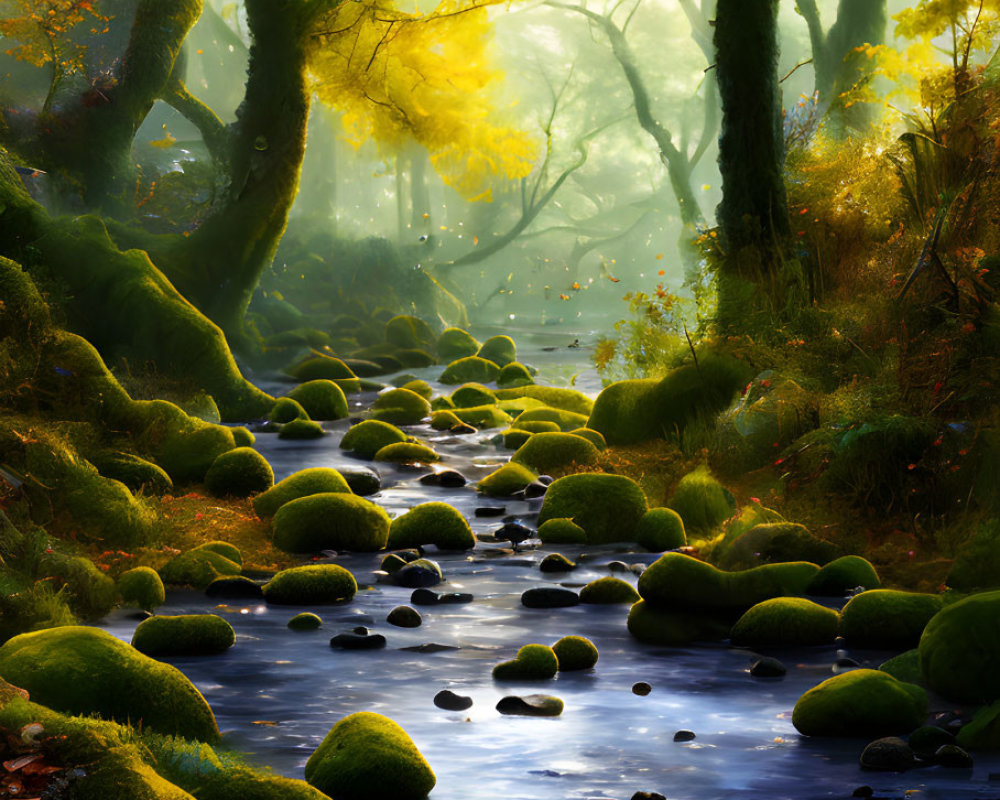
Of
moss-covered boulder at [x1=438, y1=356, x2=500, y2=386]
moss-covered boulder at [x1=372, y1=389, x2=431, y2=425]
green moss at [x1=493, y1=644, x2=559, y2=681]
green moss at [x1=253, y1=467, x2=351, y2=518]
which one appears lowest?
green moss at [x1=493, y1=644, x2=559, y2=681]

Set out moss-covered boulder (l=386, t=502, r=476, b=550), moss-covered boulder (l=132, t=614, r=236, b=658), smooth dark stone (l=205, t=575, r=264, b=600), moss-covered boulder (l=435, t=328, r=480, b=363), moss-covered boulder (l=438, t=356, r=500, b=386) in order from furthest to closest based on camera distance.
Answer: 1. moss-covered boulder (l=435, t=328, r=480, b=363)
2. moss-covered boulder (l=438, t=356, r=500, b=386)
3. moss-covered boulder (l=386, t=502, r=476, b=550)
4. smooth dark stone (l=205, t=575, r=264, b=600)
5. moss-covered boulder (l=132, t=614, r=236, b=658)

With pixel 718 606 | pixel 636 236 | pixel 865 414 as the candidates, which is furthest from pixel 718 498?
pixel 636 236

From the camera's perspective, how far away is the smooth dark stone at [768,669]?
5.28 metres

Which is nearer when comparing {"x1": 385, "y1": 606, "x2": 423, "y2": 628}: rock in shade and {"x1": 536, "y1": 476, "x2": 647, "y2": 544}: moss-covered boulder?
{"x1": 385, "y1": 606, "x2": 423, "y2": 628}: rock in shade

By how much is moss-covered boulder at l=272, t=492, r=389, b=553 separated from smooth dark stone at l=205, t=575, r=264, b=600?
1.17 m

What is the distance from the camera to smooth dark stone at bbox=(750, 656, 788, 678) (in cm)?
528

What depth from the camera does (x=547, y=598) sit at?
6707 millimetres

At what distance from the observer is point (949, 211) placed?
8.16 metres

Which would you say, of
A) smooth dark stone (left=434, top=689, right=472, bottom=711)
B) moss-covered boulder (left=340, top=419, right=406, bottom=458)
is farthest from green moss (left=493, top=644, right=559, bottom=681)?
moss-covered boulder (left=340, top=419, right=406, bottom=458)

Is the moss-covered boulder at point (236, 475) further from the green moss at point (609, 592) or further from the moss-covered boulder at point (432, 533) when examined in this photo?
the green moss at point (609, 592)

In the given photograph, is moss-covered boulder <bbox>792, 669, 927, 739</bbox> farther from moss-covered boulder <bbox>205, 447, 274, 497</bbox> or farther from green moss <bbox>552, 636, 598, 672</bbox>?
moss-covered boulder <bbox>205, 447, 274, 497</bbox>

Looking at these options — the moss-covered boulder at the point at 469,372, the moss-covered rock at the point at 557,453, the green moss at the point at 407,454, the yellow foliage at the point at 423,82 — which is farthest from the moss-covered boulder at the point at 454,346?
the moss-covered rock at the point at 557,453

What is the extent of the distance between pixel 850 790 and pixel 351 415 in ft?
42.3

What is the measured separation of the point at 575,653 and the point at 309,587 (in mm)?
2161
